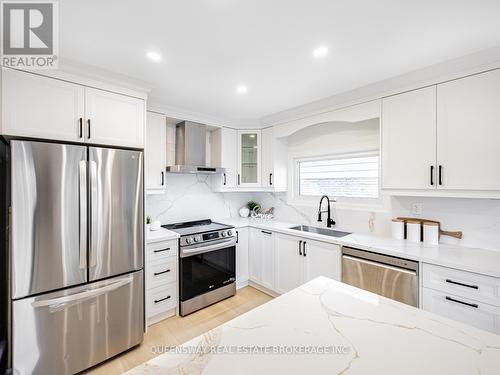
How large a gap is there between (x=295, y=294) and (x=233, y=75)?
180 centimetres

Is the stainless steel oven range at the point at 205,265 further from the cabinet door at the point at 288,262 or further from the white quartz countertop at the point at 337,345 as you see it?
the white quartz countertop at the point at 337,345

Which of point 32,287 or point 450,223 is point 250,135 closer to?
point 450,223

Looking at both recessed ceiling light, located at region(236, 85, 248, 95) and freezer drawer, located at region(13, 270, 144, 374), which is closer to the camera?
freezer drawer, located at region(13, 270, 144, 374)

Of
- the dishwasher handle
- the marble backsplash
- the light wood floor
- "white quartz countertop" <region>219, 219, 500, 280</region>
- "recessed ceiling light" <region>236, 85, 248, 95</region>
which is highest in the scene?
"recessed ceiling light" <region>236, 85, 248, 95</region>

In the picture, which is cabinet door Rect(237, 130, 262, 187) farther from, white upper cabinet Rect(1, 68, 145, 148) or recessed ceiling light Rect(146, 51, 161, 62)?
recessed ceiling light Rect(146, 51, 161, 62)

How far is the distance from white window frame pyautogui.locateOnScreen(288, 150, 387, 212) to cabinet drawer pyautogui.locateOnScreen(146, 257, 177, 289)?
186cm

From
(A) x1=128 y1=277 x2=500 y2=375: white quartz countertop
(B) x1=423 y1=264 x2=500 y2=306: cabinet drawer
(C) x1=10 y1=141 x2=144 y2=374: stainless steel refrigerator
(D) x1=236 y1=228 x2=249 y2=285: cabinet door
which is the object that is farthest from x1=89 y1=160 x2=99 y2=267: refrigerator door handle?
(B) x1=423 y1=264 x2=500 y2=306: cabinet drawer

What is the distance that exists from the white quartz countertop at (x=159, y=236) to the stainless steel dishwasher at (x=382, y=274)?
69.4 inches

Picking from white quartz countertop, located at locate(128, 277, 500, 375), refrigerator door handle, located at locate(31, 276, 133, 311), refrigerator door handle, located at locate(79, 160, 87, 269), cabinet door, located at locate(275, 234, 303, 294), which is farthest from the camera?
cabinet door, located at locate(275, 234, 303, 294)

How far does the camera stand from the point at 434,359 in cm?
73

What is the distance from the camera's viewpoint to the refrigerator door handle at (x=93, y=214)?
1801mm

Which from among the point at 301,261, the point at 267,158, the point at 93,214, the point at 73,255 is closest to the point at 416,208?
the point at 301,261

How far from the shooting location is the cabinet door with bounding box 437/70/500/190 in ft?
5.55

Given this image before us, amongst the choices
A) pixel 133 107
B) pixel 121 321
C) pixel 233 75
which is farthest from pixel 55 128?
pixel 121 321
